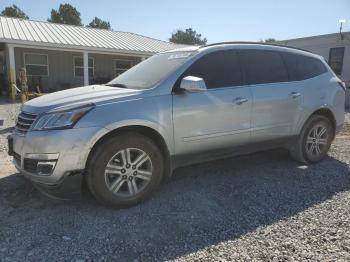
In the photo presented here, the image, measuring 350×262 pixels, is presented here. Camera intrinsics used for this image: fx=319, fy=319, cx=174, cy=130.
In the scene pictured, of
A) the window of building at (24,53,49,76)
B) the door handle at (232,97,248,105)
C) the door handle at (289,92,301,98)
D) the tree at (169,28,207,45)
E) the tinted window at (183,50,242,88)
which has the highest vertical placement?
the tree at (169,28,207,45)

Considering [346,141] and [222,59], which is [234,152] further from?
[346,141]

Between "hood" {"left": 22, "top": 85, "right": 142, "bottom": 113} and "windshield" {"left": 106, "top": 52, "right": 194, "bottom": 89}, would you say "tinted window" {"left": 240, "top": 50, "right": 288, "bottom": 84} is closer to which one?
"windshield" {"left": 106, "top": 52, "right": 194, "bottom": 89}

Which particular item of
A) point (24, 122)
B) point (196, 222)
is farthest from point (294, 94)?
point (24, 122)

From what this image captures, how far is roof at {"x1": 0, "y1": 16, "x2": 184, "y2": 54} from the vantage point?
1520cm

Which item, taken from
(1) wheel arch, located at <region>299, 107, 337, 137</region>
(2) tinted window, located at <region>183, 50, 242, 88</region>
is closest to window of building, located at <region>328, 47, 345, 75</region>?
(1) wheel arch, located at <region>299, 107, 337, 137</region>

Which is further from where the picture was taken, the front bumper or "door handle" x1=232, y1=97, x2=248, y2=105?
"door handle" x1=232, y1=97, x2=248, y2=105

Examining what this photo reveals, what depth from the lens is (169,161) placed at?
3836 millimetres

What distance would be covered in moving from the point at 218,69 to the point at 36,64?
15.8m

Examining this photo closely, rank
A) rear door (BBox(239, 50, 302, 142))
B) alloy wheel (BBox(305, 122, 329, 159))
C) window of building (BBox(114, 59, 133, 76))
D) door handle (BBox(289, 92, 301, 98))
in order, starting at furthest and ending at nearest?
window of building (BBox(114, 59, 133, 76))
alloy wheel (BBox(305, 122, 329, 159))
door handle (BBox(289, 92, 301, 98))
rear door (BBox(239, 50, 302, 142))

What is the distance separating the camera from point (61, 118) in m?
3.26

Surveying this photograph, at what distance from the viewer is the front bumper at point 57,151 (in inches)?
125

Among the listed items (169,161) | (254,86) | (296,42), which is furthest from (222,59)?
(296,42)

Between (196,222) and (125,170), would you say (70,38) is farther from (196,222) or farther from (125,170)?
(196,222)

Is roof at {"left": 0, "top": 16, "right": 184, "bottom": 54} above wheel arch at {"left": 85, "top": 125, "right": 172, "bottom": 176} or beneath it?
above
